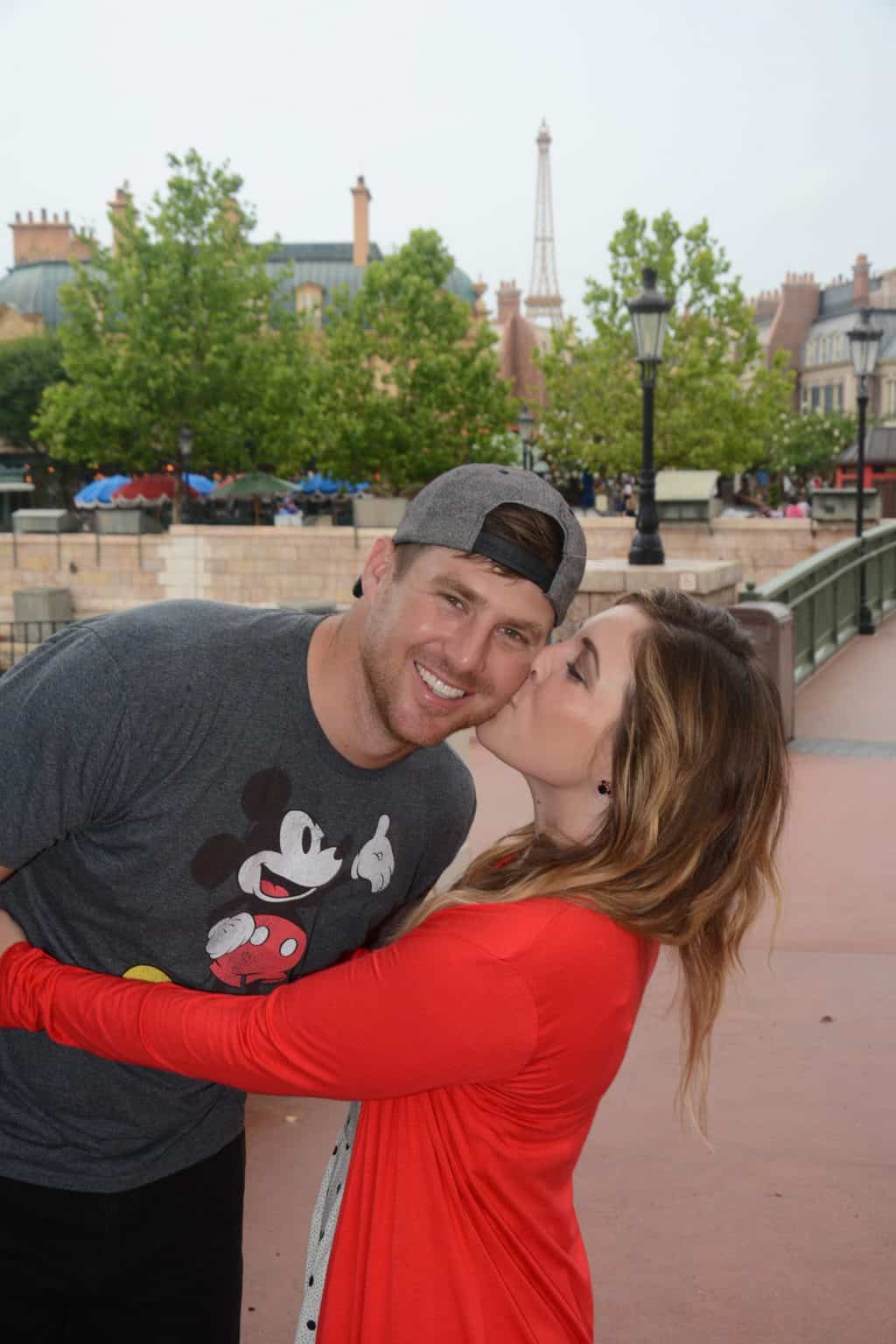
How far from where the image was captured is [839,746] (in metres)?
11.1

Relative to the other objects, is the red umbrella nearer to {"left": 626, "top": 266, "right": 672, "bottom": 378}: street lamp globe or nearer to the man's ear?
{"left": 626, "top": 266, "right": 672, "bottom": 378}: street lamp globe

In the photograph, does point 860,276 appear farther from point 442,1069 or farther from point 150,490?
point 442,1069

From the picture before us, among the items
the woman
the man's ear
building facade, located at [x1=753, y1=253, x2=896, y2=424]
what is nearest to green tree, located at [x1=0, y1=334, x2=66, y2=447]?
building facade, located at [x1=753, y1=253, x2=896, y2=424]

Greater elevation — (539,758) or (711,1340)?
(539,758)

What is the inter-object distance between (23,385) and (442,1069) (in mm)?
62293

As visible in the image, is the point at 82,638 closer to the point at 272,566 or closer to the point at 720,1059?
the point at 720,1059

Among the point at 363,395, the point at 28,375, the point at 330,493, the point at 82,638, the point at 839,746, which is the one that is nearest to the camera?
the point at 82,638

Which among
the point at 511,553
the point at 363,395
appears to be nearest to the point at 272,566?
the point at 363,395

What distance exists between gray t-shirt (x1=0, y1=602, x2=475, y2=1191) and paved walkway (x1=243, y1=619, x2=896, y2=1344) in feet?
5.09

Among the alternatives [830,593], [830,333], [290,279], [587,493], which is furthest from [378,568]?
[830,333]

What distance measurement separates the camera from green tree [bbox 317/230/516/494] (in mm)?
38219

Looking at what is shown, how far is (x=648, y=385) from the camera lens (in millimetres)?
13703

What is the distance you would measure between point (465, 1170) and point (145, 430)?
131 ft

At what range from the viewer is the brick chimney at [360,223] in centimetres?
7244
